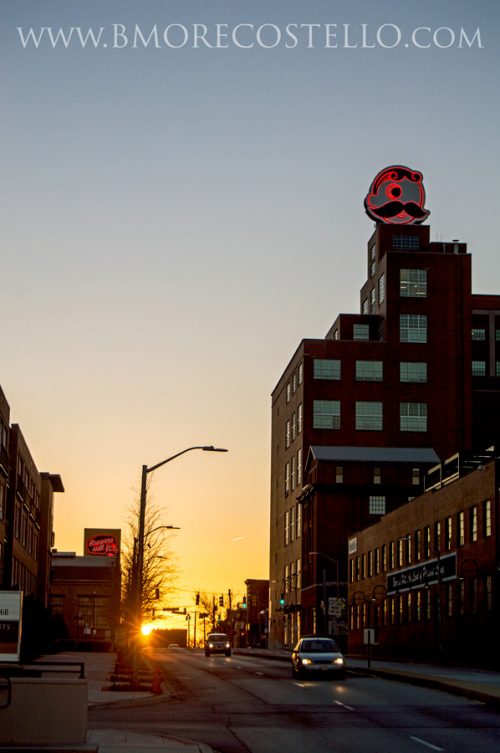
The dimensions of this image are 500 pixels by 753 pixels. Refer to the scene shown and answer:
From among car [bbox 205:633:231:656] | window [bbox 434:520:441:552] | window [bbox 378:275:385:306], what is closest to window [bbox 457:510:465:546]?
window [bbox 434:520:441:552]

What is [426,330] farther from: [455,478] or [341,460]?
[455,478]

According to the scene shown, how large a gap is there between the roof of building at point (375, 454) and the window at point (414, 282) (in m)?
15.7

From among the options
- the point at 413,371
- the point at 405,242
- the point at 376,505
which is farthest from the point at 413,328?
the point at 376,505

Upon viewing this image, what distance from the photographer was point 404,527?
269 feet

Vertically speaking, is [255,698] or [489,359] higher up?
[489,359]

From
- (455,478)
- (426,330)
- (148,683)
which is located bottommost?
(148,683)

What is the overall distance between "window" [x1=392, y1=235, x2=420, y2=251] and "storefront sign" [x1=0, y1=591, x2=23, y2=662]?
9921 centimetres

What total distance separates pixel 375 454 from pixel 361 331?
55.0 ft

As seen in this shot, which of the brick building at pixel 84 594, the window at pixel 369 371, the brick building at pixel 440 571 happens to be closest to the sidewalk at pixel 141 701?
the brick building at pixel 440 571

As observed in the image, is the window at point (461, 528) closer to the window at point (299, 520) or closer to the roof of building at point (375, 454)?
the roof of building at point (375, 454)

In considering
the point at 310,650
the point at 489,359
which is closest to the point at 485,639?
the point at 310,650

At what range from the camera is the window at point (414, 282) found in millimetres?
114750

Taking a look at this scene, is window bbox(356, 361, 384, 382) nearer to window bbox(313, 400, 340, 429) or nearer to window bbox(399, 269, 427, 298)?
window bbox(313, 400, 340, 429)

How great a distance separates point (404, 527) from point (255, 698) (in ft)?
Answer: 165
